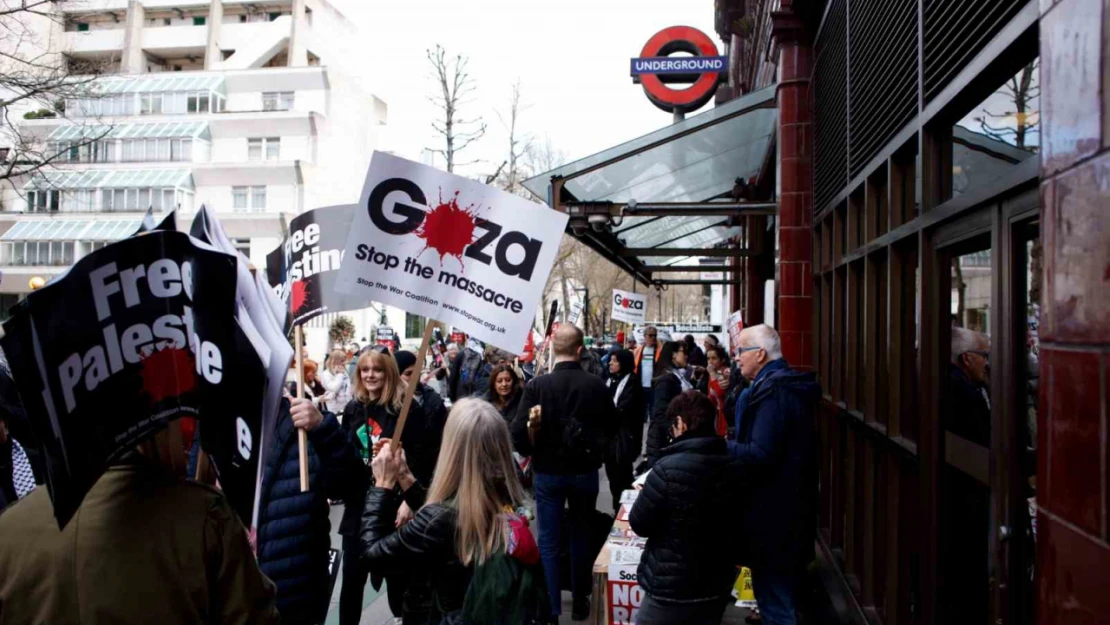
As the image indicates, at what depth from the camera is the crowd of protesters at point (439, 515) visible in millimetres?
2377

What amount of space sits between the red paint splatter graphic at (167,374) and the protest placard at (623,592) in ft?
13.3

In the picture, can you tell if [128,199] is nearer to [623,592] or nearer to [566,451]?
[566,451]

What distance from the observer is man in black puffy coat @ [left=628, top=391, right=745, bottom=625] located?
4797 mm

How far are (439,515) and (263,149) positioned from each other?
179 feet

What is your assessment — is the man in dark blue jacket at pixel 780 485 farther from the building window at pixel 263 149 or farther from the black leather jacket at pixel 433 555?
the building window at pixel 263 149

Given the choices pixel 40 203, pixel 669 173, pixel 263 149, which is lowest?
pixel 669 173

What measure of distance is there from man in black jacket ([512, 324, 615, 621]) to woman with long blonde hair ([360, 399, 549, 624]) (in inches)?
129

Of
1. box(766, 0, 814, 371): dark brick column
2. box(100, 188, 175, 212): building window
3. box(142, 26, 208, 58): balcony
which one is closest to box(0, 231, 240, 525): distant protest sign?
A: box(766, 0, 814, 371): dark brick column

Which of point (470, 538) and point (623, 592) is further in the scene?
point (623, 592)

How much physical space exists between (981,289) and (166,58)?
6852cm

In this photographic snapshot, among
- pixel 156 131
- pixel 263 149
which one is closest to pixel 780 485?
pixel 263 149

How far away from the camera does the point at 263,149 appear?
180ft

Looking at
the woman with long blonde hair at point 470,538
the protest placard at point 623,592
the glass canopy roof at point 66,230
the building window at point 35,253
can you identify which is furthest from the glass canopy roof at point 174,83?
the woman with long blonde hair at point 470,538

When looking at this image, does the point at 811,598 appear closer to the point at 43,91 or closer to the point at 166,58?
the point at 43,91
